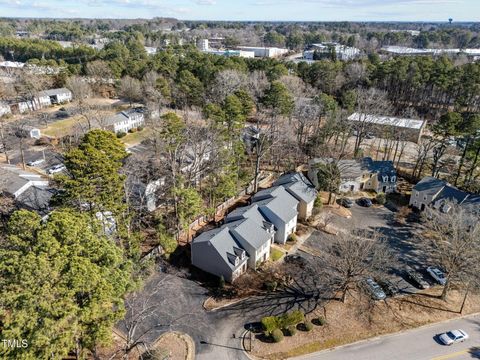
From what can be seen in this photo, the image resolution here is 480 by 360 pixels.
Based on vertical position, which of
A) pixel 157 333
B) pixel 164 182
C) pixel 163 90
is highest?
pixel 163 90

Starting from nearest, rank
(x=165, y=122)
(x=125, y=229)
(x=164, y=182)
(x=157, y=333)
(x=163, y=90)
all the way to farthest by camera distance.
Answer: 1. (x=157, y=333)
2. (x=125, y=229)
3. (x=165, y=122)
4. (x=164, y=182)
5. (x=163, y=90)

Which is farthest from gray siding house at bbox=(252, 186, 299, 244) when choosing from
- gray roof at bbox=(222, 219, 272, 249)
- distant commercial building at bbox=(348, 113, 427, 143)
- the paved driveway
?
distant commercial building at bbox=(348, 113, 427, 143)

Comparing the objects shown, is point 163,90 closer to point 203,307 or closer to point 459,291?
point 203,307

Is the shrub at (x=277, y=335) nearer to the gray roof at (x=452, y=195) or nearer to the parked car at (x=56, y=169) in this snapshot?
the gray roof at (x=452, y=195)

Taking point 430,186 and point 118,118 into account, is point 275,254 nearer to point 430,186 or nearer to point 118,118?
point 430,186

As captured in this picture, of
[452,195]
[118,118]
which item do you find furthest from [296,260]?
[118,118]

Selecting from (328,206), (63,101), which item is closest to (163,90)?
(63,101)

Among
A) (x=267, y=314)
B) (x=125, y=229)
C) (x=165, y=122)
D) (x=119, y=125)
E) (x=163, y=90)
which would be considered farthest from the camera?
(x=163, y=90)
